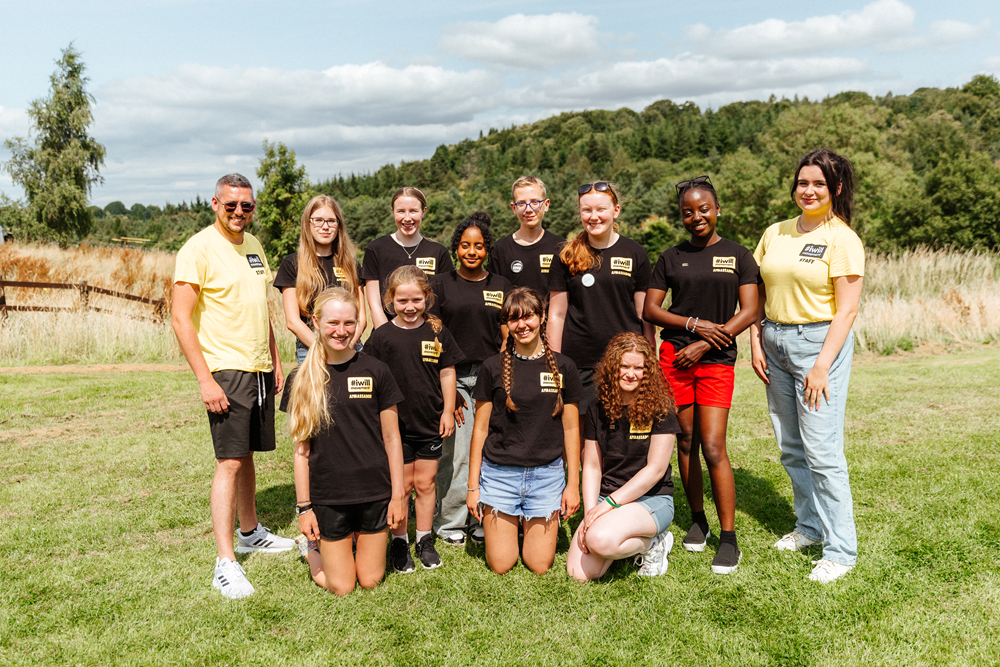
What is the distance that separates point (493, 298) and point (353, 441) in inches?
53.0

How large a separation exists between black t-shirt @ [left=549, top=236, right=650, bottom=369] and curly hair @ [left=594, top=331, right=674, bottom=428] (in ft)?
1.02

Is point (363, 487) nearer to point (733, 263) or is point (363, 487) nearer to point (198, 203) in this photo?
point (733, 263)

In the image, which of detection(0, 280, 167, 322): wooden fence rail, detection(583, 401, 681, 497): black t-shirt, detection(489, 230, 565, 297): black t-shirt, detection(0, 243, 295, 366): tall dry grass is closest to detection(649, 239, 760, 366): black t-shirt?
detection(583, 401, 681, 497): black t-shirt

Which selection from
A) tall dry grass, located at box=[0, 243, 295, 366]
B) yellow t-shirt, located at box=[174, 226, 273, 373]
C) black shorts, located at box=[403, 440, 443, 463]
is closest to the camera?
yellow t-shirt, located at box=[174, 226, 273, 373]

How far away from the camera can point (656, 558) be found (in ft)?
13.0

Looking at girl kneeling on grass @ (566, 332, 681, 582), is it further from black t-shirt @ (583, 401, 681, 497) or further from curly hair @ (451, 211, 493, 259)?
curly hair @ (451, 211, 493, 259)

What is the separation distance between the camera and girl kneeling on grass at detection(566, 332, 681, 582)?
3.84m

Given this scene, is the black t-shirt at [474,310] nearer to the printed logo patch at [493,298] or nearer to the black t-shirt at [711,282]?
the printed logo patch at [493,298]

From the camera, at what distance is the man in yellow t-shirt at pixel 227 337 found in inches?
148

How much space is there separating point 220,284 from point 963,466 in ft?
19.6

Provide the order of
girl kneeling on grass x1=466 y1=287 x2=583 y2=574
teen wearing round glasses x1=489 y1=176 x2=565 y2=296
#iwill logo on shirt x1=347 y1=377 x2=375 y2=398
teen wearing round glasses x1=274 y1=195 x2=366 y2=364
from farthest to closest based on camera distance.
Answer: teen wearing round glasses x1=489 y1=176 x2=565 y2=296 < teen wearing round glasses x1=274 y1=195 x2=366 y2=364 < girl kneeling on grass x1=466 y1=287 x2=583 y2=574 < #iwill logo on shirt x1=347 y1=377 x2=375 y2=398

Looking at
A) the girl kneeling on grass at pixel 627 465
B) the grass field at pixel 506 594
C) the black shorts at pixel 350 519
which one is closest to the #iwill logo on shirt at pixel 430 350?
the black shorts at pixel 350 519

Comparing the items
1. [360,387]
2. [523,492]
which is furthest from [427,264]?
[523,492]

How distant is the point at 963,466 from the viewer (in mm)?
5426
